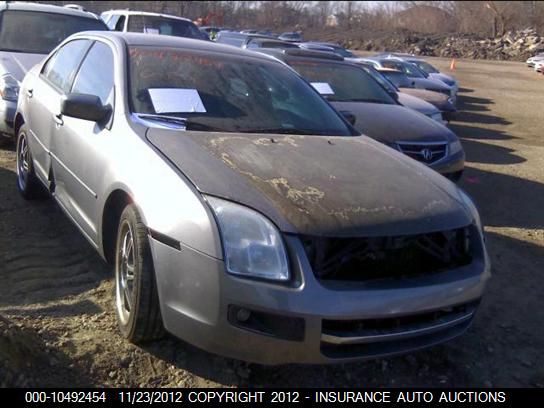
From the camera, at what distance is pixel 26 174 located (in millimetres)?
5086

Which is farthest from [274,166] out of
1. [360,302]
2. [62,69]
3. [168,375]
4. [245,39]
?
[245,39]

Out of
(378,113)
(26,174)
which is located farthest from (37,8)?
(378,113)

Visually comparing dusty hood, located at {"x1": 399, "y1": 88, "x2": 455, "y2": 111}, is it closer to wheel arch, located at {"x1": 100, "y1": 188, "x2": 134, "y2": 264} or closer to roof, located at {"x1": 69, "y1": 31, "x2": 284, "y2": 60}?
roof, located at {"x1": 69, "y1": 31, "x2": 284, "y2": 60}

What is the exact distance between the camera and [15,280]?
3740 mm

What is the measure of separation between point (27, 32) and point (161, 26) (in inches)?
156

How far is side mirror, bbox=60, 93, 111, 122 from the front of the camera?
11.3 ft

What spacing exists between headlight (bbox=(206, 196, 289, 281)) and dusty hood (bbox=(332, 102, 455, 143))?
372 cm

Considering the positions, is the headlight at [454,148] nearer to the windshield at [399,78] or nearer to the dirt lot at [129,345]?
the dirt lot at [129,345]

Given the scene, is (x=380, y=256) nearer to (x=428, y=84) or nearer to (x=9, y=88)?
(x=9, y=88)

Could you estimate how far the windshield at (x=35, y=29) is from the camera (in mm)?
7570

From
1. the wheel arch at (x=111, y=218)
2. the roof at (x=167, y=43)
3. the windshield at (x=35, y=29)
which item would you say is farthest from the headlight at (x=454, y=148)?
the windshield at (x=35, y=29)

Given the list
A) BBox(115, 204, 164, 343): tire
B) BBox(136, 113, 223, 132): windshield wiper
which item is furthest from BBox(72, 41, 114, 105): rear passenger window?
BBox(115, 204, 164, 343): tire

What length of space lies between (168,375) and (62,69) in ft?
9.48

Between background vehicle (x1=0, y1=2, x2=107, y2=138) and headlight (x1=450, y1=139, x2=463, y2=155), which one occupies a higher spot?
background vehicle (x1=0, y1=2, x2=107, y2=138)
